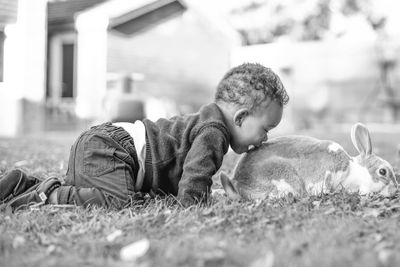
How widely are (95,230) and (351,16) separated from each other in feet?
92.1

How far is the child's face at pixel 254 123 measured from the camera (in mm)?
3486

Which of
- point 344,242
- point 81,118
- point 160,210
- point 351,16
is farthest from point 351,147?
point 351,16

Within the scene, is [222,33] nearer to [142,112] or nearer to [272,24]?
[142,112]

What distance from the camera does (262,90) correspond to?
137 inches

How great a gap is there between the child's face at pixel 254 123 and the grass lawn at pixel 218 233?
40cm

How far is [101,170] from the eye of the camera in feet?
11.4

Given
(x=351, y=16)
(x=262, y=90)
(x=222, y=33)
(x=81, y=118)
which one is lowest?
(x=81, y=118)

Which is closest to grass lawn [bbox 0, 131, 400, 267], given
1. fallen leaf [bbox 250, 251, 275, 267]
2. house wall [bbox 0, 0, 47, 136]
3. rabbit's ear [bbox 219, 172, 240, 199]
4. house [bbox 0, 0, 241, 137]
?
fallen leaf [bbox 250, 251, 275, 267]

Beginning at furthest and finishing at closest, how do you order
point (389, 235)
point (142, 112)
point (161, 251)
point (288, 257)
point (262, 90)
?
point (142, 112)
point (262, 90)
point (389, 235)
point (161, 251)
point (288, 257)

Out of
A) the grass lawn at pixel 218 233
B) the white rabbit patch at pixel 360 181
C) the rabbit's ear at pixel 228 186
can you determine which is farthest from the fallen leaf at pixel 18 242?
the white rabbit patch at pixel 360 181

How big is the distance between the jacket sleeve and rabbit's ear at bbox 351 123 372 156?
86cm

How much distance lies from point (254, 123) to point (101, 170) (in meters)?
0.98

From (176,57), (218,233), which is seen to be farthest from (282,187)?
(176,57)

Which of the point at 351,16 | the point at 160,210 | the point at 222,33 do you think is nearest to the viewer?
the point at 160,210
